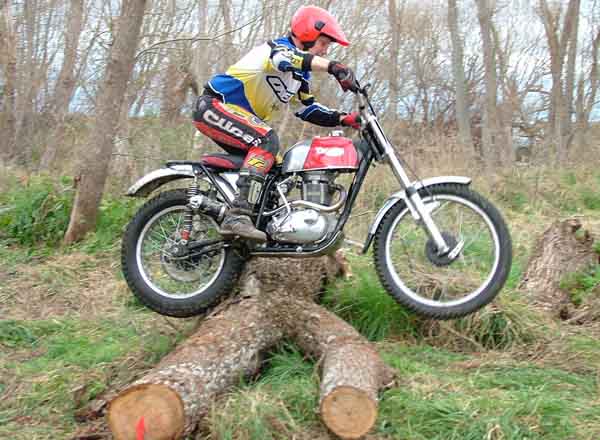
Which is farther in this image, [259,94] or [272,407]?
[259,94]

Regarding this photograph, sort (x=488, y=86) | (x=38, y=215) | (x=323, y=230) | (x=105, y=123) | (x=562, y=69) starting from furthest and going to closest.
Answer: (x=562, y=69) < (x=488, y=86) < (x=38, y=215) < (x=105, y=123) < (x=323, y=230)

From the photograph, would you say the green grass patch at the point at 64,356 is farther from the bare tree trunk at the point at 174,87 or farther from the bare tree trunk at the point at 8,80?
the bare tree trunk at the point at 8,80

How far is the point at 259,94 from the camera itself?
14.2 feet

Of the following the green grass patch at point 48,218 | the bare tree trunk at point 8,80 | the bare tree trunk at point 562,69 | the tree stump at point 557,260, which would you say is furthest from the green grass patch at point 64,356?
the bare tree trunk at point 562,69

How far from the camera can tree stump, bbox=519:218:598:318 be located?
16.0ft

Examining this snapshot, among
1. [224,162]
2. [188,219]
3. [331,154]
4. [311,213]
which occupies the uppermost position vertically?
[331,154]

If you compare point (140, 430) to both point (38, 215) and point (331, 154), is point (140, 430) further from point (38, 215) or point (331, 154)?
point (38, 215)

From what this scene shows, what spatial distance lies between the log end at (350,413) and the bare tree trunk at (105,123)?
4.13 metres

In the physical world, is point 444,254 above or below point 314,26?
below

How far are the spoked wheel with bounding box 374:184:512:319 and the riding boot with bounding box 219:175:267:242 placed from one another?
809mm

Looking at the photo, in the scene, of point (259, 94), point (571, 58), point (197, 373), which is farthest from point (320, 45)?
point (571, 58)

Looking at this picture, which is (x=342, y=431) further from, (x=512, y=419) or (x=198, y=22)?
(x=198, y=22)

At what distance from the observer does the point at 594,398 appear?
138 inches

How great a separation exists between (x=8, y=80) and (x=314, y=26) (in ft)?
26.9
